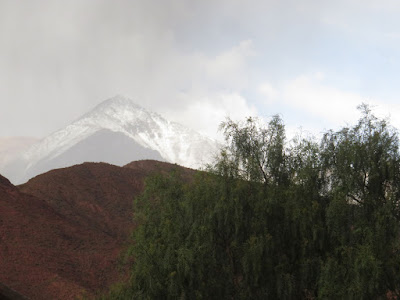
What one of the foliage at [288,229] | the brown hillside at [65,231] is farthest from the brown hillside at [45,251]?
the foliage at [288,229]

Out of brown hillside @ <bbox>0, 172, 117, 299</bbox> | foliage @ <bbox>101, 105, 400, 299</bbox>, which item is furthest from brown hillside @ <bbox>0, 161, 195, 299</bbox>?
foliage @ <bbox>101, 105, 400, 299</bbox>

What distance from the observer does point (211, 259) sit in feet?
57.0

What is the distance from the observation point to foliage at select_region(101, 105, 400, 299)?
52.5 ft

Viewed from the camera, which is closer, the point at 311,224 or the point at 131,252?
the point at 311,224

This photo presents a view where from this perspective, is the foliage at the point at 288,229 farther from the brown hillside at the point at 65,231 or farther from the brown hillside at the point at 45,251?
the brown hillside at the point at 45,251

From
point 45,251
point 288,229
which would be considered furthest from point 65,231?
point 288,229

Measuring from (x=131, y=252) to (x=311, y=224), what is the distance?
28.1 ft

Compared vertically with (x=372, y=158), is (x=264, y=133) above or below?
above

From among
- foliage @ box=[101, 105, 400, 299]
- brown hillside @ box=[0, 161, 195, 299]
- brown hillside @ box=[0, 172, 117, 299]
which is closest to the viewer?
foliage @ box=[101, 105, 400, 299]

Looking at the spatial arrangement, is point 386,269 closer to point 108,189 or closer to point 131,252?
point 131,252

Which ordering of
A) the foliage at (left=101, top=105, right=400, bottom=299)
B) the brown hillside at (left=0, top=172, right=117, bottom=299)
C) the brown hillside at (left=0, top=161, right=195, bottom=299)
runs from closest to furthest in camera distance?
the foliage at (left=101, top=105, right=400, bottom=299) < the brown hillside at (left=0, top=172, right=117, bottom=299) < the brown hillside at (left=0, top=161, right=195, bottom=299)

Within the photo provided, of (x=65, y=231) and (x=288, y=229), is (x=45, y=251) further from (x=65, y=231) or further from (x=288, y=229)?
(x=288, y=229)

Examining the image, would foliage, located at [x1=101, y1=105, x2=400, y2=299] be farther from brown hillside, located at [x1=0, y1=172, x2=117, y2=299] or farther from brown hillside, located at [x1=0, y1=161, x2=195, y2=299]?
brown hillside, located at [x1=0, y1=172, x2=117, y2=299]

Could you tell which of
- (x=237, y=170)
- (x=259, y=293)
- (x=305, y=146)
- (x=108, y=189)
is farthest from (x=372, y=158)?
(x=108, y=189)
